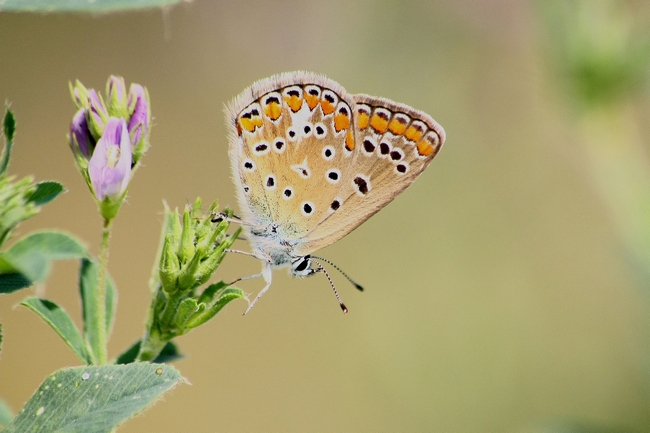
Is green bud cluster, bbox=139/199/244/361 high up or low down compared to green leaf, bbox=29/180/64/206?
down

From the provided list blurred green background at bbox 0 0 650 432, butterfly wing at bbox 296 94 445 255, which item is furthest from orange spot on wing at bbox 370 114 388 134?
blurred green background at bbox 0 0 650 432

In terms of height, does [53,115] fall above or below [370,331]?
above

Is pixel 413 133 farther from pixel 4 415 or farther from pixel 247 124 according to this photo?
pixel 4 415

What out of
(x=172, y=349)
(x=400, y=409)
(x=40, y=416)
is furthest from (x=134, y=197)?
(x=40, y=416)

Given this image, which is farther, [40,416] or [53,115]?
[53,115]

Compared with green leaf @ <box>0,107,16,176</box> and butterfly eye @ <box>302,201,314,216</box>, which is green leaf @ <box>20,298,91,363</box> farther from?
butterfly eye @ <box>302,201,314,216</box>

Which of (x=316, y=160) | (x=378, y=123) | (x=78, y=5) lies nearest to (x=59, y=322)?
(x=78, y=5)

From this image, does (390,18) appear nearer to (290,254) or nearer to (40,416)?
(290,254)
